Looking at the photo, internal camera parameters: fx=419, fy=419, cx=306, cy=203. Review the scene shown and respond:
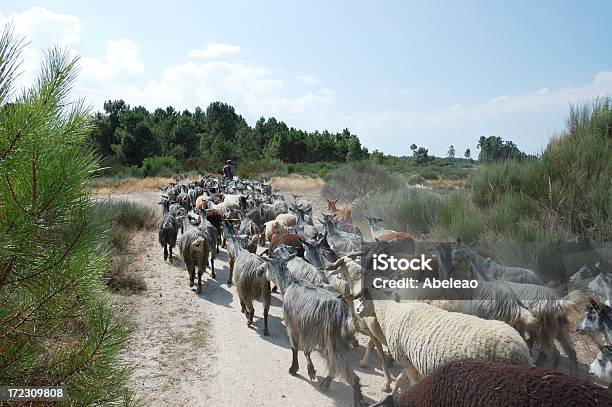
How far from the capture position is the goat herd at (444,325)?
252 centimetres

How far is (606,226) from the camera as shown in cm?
676

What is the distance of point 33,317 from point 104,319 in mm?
319

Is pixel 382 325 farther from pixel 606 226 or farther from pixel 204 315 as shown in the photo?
pixel 606 226

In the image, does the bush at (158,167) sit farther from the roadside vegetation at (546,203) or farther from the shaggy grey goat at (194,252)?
the roadside vegetation at (546,203)

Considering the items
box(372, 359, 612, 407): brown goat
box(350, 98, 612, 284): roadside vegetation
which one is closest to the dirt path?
box(372, 359, 612, 407): brown goat

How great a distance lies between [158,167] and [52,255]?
3840cm

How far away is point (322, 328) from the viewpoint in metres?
4.87

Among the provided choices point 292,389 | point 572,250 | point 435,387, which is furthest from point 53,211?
point 572,250

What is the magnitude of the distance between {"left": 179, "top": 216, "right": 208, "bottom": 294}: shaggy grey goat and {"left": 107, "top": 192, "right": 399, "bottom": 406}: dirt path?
1.28ft

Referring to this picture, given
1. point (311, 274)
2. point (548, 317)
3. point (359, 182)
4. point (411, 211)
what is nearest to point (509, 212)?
point (411, 211)

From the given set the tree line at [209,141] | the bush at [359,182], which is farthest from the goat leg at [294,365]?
the tree line at [209,141]

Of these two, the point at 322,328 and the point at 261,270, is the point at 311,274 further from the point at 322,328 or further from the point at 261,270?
the point at 322,328

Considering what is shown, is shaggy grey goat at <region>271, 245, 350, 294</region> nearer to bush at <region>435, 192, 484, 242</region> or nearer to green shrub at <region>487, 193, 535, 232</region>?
bush at <region>435, 192, 484, 242</region>

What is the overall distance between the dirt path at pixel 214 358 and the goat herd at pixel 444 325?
0.80 ft
